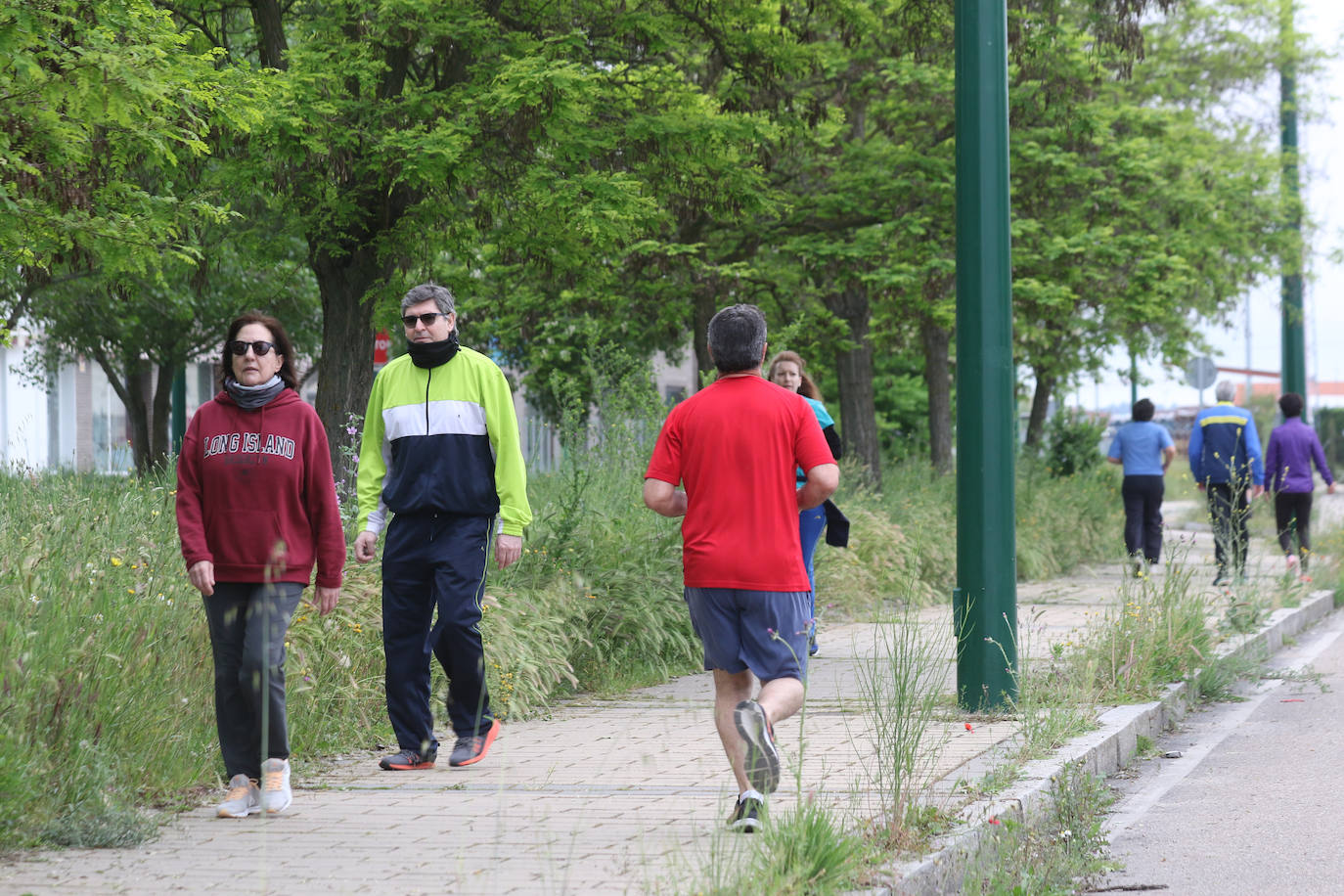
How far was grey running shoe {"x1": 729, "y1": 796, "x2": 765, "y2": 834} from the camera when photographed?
457 cm

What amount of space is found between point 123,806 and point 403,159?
Answer: 6.64 m

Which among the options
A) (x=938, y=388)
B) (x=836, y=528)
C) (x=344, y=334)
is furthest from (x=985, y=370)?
(x=938, y=388)

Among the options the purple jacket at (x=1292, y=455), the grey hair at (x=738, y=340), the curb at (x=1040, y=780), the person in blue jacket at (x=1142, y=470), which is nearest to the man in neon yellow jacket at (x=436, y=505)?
the grey hair at (x=738, y=340)

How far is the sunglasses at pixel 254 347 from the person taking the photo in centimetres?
555

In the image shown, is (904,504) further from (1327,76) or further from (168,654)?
(1327,76)

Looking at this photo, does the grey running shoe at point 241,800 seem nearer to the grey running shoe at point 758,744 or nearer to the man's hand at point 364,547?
the man's hand at point 364,547

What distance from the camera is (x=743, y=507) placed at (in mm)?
5121

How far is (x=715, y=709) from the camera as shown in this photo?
207 inches

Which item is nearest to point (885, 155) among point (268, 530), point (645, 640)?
point (645, 640)

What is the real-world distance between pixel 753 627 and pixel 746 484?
0.47m

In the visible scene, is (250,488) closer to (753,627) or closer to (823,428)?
(753,627)

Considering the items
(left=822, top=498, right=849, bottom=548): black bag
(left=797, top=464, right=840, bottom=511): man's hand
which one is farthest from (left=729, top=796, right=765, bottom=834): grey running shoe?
(left=822, top=498, right=849, bottom=548): black bag

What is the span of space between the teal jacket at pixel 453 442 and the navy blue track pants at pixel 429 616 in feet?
0.34

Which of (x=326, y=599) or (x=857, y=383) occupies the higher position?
(x=857, y=383)
